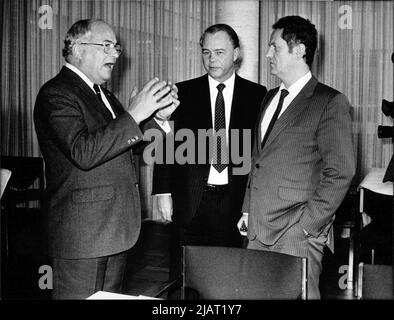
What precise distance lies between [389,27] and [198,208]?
3.79 m

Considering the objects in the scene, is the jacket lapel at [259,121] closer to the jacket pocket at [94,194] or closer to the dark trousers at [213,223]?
the dark trousers at [213,223]

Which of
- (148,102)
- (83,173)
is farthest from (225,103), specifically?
(83,173)

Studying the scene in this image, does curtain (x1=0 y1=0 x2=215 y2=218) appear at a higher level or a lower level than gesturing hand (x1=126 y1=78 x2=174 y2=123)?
higher

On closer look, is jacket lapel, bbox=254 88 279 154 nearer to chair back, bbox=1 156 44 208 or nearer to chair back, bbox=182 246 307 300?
chair back, bbox=182 246 307 300

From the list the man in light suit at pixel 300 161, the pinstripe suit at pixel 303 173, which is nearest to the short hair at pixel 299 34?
the man in light suit at pixel 300 161

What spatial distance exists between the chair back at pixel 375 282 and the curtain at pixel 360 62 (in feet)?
13.2

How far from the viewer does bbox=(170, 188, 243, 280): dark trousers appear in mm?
2643

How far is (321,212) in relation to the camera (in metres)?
1.95

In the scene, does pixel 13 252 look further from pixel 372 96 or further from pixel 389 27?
pixel 389 27

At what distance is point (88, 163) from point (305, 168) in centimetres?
90

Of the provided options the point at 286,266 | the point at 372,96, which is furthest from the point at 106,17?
the point at 286,266

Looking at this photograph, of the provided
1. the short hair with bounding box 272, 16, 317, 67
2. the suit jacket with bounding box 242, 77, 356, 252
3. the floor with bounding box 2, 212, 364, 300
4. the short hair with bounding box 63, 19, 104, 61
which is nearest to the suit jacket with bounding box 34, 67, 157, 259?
the short hair with bounding box 63, 19, 104, 61

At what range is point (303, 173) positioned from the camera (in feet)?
6.64

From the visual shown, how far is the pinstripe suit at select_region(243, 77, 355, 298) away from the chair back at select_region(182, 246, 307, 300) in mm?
474
